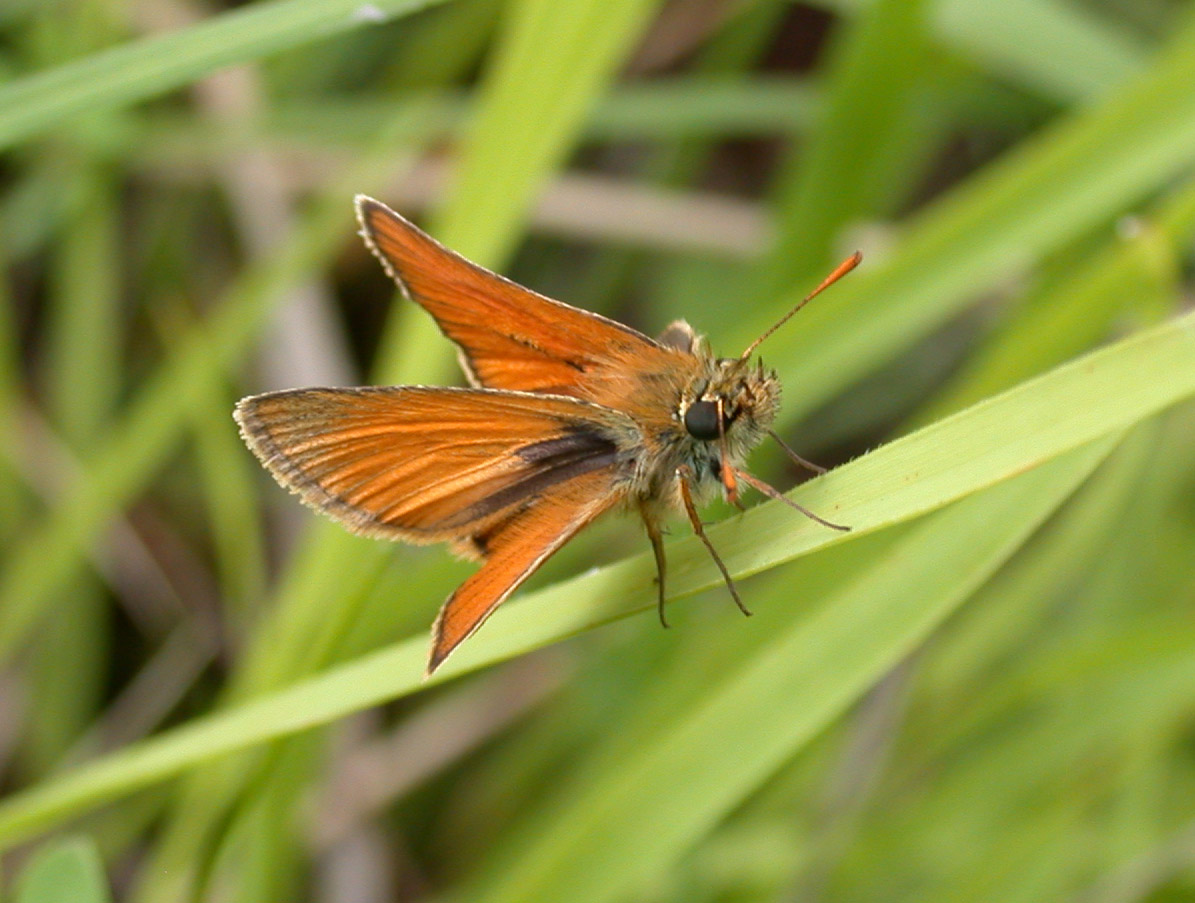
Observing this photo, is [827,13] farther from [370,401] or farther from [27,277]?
[370,401]

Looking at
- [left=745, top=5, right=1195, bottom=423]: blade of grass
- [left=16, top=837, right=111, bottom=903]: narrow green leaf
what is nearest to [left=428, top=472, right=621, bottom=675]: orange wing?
[left=16, top=837, right=111, bottom=903]: narrow green leaf

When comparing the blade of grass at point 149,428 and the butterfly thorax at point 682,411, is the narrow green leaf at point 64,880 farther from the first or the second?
the blade of grass at point 149,428

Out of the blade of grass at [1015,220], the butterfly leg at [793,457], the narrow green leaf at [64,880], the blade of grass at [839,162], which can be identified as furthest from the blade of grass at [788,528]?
the blade of grass at [839,162]

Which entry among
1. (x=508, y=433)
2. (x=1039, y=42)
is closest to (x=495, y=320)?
(x=508, y=433)

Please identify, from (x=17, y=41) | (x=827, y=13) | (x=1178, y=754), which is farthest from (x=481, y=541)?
(x=827, y=13)

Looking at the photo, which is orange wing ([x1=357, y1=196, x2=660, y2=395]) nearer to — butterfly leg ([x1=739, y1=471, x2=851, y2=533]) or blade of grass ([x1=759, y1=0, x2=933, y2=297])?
butterfly leg ([x1=739, y1=471, x2=851, y2=533])

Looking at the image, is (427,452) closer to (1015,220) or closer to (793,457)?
(793,457)
